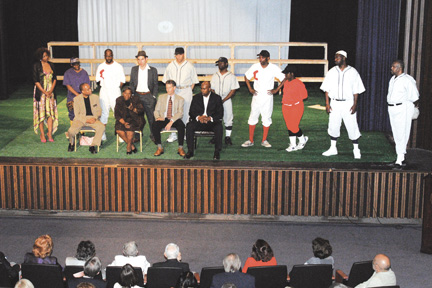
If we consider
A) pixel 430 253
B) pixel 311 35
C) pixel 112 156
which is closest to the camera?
pixel 430 253

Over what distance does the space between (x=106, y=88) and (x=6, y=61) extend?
14.9 ft

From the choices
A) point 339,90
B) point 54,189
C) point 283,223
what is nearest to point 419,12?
point 339,90

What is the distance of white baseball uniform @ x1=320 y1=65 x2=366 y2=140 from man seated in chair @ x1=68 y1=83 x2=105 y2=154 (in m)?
3.11

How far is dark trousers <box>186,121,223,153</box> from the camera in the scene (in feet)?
29.9

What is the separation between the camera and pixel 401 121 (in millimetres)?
8758

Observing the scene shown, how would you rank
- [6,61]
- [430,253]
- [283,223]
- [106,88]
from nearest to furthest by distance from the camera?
[430,253] < [283,223] < [106,88] < [6,61]

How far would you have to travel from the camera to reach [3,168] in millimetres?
8719

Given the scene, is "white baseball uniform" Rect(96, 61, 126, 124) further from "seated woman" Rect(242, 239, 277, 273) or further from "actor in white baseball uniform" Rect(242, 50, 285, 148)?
"seated woman" Rect(242, 239, 277, 273)

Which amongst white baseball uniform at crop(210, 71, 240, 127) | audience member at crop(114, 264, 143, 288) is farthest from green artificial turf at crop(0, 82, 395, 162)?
audience member at crop(114, 264, 143, 288)

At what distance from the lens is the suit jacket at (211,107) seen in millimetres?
9359

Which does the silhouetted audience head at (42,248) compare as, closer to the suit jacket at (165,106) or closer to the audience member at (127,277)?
the audience member at (127,277)

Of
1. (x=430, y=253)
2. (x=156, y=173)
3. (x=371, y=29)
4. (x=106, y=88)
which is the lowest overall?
(x=430, y=253)

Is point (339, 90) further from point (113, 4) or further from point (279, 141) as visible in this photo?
point (113, 4)

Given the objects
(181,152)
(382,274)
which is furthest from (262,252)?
(181,152)
